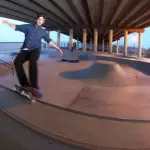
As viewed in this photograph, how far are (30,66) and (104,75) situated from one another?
6.06 m

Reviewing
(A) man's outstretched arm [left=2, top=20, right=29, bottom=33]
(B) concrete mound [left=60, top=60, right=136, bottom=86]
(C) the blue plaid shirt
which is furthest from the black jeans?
(B) concrete mound [left=60, top=60, right=136, bottom=86]

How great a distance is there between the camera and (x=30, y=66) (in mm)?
6633

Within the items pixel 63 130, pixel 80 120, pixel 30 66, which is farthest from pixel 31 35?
pixel 63 130

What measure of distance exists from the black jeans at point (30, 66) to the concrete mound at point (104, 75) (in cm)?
504

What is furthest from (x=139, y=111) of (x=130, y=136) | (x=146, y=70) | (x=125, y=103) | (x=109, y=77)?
(x=146, y=70)

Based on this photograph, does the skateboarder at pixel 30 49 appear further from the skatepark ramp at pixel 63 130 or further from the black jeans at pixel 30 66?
the skatepark ramp at pixel 63 130

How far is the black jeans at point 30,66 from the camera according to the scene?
21.4 feet

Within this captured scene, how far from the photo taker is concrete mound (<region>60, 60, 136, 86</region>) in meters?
11.5

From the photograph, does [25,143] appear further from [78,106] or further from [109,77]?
[109,77]

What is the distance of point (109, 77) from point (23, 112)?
697 centimetres

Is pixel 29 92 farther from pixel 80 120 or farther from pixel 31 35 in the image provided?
pixel 80 120

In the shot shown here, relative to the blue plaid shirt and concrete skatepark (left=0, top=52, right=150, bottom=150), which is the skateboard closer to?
concrete skatepark (left=0, top=52, right=150, bottom=150)

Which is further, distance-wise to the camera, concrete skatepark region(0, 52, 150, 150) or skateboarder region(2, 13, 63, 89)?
skateboarder region(2, 13, 63, 89)

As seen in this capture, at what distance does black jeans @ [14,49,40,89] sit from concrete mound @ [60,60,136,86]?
504 cm
